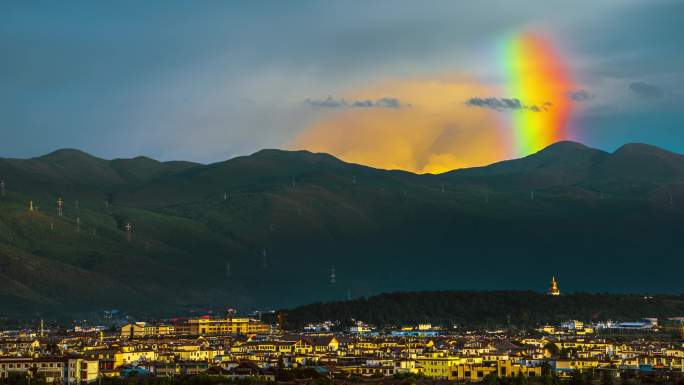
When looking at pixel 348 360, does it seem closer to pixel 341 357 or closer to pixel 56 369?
pixel 341 357

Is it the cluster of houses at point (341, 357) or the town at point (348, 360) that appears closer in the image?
the town at point (348, 360)

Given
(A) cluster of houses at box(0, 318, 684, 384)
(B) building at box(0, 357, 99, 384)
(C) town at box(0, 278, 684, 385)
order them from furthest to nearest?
(A) cluster of houses at box(0, 318, 684, 384) < (B) building at box(0, 357, 99, 384) < (C) town at box(0, 278, 684, 385)

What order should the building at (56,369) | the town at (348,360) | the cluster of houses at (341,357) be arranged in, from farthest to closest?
the cluster of houses at (341,357) < the building at (56,369) < the town at (348,360)

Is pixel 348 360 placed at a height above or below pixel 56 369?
above

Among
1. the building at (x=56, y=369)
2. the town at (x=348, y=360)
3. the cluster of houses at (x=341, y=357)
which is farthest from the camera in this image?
the cluster of houses at (x=341, y=357)

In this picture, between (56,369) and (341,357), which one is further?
(341,357)

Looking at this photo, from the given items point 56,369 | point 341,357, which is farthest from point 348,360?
point 56,369

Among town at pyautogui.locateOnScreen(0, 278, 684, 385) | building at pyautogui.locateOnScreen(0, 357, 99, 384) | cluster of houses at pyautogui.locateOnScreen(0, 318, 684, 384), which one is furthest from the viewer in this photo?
→ cluster of houses at pyautogui.locateOnScreen(0, 318, 684, 384)

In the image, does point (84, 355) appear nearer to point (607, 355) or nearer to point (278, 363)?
point (278, 363)

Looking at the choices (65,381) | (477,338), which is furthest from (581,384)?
(477,338)
